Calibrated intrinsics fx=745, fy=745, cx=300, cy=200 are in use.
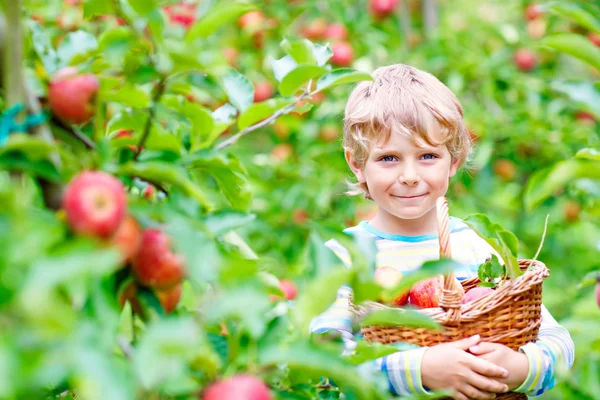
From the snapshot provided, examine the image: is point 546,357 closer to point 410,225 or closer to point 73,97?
point 410,225

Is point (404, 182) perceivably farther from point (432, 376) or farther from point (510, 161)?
point (510, 161)

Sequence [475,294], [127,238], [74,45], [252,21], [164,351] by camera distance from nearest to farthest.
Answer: [164,351]
[127,238]
[74,45]
[475,294]
[252,21]

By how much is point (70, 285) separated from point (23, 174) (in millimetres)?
218

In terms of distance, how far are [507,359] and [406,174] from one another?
1.23 feet

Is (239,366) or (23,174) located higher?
(23,174)

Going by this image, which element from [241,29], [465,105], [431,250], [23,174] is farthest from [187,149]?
[241,29]

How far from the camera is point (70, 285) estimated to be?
67cm

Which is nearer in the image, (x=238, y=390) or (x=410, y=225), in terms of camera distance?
(x=238, y=390)

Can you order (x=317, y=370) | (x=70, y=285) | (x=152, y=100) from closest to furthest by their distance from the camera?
(x=70, y=285)
(x=317, y=370)
(x=152, y=100)

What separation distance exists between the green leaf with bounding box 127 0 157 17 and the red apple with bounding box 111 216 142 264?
26 cm

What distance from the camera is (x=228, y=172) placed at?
3.38 ft

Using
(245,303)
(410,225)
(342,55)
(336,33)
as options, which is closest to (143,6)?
(245,303)

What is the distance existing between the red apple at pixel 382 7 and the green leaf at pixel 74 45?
2.40m

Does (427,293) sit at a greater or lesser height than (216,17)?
lesser
